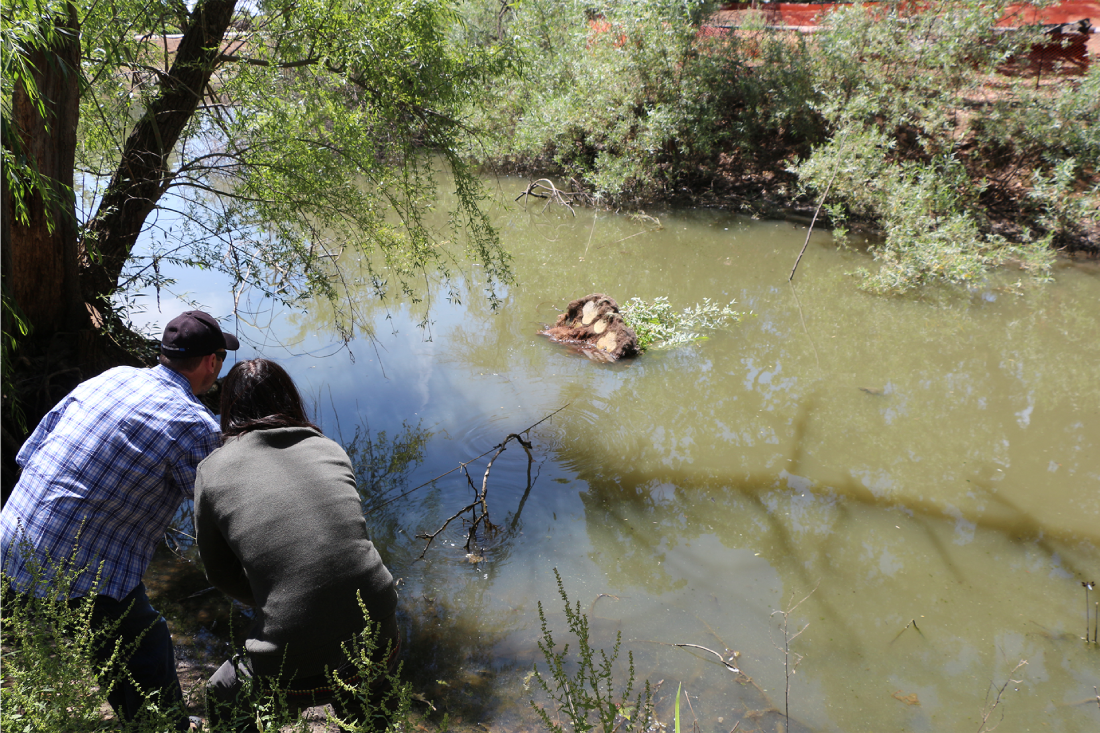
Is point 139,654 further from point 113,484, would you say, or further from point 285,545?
point 285,545

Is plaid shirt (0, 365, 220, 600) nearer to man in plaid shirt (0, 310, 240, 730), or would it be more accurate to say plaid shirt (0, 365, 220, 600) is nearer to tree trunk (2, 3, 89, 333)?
man in plaid shirt (0, 310, 240, 730)

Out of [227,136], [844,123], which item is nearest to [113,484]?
[227,136]

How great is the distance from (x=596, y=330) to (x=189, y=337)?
6056mm

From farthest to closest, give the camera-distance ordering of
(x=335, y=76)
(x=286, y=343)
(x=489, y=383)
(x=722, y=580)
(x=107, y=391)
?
(x=286, y=343) < (x=489, y=383) < (x=335, y=76) < (x=722, y=580) < (x=107, y=391)

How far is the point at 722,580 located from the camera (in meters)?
4.62

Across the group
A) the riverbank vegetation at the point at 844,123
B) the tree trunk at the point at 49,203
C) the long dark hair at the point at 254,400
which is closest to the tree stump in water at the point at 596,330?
the riverbank vegetation at the point at 844,123

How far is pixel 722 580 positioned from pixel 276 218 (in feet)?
14.1

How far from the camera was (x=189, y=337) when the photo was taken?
2.37 meters

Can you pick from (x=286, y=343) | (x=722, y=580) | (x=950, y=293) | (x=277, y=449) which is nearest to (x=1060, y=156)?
(x=950, y=293)

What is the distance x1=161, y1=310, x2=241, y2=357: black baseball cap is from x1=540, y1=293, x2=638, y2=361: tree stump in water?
5.57 m

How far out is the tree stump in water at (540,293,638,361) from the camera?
7.84 metres

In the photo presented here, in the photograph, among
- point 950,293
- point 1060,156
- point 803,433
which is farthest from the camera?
point 1060,156

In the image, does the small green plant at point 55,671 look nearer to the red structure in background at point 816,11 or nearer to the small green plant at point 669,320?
the small green plant at point 669,320

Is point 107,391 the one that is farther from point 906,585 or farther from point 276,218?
point 906,585
